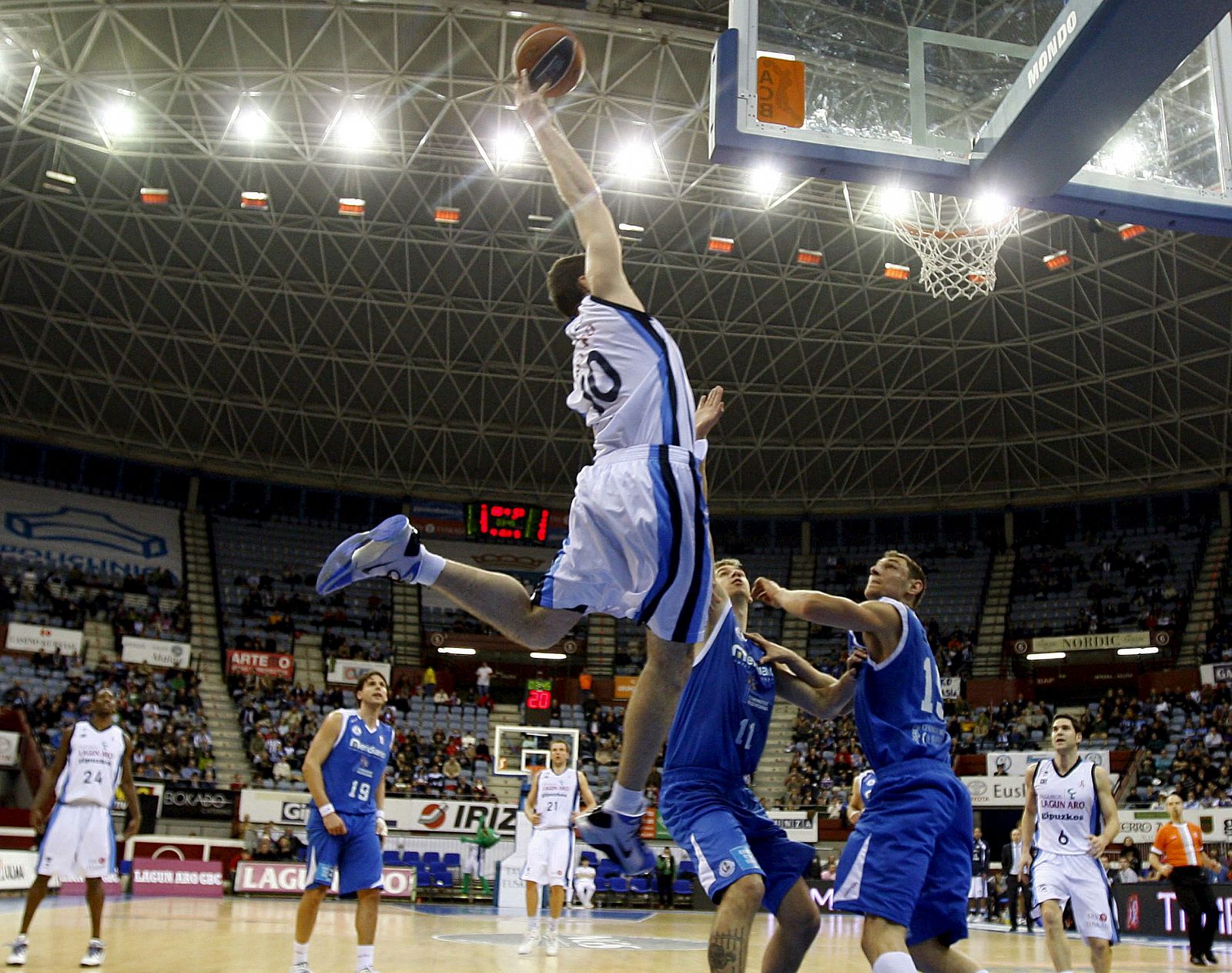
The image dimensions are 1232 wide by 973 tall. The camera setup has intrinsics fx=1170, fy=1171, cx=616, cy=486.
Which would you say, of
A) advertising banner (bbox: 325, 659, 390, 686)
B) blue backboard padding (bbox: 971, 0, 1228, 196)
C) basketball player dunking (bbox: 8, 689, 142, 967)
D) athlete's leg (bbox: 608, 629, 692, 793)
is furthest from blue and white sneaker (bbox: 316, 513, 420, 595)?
advertising banner (bbox: 325, 659, 390, 686)

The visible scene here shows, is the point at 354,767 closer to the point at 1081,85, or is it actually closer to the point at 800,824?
the point at 1081,85

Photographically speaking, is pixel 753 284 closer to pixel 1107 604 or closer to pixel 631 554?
pixel 1107 604

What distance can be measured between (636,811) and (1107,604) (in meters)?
32.0

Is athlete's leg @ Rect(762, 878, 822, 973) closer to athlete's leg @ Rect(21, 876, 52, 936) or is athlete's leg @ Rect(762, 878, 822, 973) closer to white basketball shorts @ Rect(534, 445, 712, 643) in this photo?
white basketball shorts @ Rect(534, 445, 712, 643)

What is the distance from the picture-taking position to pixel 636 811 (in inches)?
176

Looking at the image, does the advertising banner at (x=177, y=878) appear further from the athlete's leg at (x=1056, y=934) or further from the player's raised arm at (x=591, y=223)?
the player's raised arm at (x=591, y=223)

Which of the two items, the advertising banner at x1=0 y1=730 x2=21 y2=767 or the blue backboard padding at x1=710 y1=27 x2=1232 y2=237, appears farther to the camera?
the advertising banner at x1=0 y1=730 x2=21 y2=767

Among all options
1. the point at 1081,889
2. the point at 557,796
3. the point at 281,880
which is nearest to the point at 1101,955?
the point at 1081,889

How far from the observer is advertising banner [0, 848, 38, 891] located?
16.8 meters

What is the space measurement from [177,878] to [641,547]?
1938cm

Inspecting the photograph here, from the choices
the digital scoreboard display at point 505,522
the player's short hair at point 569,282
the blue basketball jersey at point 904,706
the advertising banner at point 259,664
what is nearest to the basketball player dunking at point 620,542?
the player's short hair at point 569,282

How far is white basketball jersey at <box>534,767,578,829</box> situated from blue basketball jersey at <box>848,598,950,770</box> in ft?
25.9

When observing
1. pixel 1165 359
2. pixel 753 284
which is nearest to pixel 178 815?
pixel 753 284

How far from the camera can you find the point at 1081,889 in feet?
29.1
